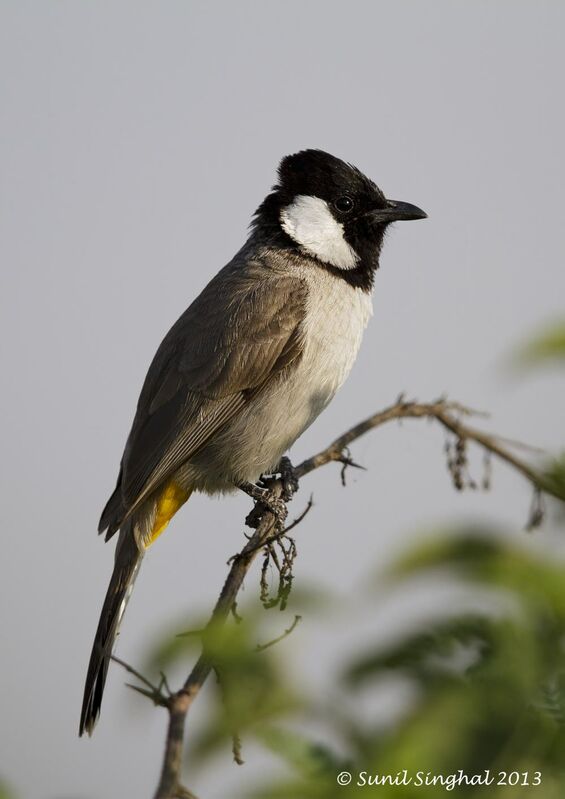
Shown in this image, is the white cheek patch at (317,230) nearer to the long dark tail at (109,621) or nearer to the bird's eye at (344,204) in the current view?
the bird's eye at (344,204)

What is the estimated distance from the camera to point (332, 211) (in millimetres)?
4559

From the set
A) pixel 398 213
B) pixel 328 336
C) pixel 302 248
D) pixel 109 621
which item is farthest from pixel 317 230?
pixel 109 621

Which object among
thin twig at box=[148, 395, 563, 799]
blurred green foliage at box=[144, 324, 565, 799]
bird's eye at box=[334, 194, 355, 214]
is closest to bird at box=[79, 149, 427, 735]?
bird's eye at box=[334, 194, 355, 214]

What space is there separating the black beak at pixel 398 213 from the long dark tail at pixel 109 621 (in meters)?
1.88

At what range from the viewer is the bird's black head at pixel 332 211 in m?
4.44

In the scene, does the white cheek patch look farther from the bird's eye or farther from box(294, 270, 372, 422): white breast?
box(294, 270, 372, 422): white breast

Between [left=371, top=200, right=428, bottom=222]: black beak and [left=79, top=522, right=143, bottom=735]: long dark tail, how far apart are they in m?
1.88

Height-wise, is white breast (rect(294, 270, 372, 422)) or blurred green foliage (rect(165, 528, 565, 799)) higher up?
white breast (rect(294, 270, 372, 422))

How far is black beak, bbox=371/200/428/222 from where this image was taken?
14.8 ft

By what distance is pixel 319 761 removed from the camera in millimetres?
925

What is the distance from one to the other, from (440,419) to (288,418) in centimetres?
202

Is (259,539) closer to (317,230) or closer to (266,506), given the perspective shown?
(266,506)

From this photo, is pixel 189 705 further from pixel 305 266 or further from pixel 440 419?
pixel 305 266

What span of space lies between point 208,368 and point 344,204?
118cm
